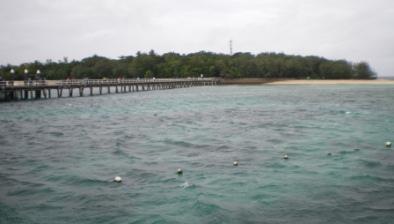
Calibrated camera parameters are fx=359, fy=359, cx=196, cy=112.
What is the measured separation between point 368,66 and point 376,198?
130m

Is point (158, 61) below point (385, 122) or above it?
above

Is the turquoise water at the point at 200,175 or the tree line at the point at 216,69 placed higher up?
the tree line at the point at 216,69

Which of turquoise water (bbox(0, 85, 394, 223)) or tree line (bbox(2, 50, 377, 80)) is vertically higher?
tree line (bbox(2, 50, 377, 80))

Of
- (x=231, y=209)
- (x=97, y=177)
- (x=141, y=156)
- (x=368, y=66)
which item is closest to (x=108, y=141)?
(x=141, y=156)

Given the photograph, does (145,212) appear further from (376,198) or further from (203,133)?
(203,133)

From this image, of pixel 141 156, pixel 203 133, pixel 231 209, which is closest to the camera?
pixel 231 209

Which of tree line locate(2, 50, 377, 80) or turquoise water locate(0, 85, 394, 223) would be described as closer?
turquoise water locate(0, 85, 394, 223)

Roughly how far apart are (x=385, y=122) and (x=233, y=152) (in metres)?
14.7

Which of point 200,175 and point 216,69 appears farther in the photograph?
point 216,69

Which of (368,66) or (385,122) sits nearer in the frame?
(385,122)

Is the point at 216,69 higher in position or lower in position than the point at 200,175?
higher

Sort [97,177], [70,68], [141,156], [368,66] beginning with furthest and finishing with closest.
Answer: [70,68], [368,66], [141,156], [97,177]

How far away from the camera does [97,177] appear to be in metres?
13.1

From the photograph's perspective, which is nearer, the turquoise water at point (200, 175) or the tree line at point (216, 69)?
the turquoise water at point (200, 175)
